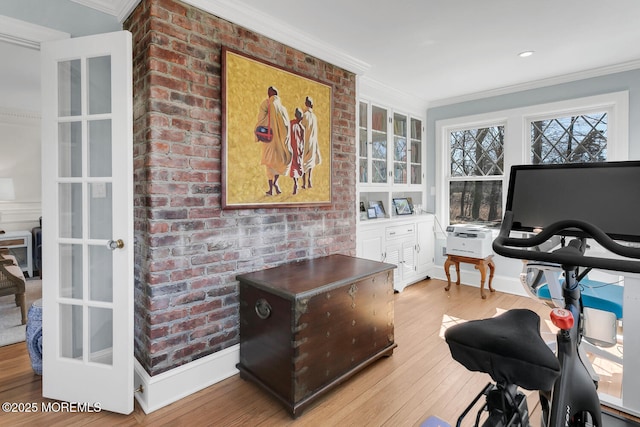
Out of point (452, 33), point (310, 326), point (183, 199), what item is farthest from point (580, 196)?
point (183, 199)

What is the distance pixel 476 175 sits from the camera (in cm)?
435

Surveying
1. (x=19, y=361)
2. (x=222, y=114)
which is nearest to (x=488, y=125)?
(x=222, y=114)

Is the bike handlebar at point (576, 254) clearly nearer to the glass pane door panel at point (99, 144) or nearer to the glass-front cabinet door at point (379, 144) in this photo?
the glass pane door panel at point (99, 144)

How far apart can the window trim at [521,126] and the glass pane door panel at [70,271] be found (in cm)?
410

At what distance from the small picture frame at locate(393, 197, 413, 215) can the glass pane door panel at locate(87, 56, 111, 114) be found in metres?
3.29

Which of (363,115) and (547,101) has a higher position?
(547,101)

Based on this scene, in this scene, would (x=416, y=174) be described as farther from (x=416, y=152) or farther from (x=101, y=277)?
(x=101, y=277)

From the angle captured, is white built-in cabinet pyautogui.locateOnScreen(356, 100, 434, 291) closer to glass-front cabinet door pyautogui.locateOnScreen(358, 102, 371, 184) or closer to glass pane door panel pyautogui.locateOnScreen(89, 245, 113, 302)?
glass-front cabinet door pyautogui.locateOnScreen(358, 102, 371, 184)

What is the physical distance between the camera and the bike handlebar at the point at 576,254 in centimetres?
95

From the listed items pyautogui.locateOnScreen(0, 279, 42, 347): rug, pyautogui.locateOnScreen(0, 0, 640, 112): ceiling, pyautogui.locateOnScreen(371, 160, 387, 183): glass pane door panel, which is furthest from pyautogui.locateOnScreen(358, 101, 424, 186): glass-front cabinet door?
pyautogui.locateOnScreen(0, 279, 42, 347): rug

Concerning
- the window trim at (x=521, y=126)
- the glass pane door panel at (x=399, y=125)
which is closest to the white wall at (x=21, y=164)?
the glass pane door panel at (x=399, y=125)

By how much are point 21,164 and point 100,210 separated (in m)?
Result: 4.69

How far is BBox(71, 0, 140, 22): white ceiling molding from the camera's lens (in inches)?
78.2

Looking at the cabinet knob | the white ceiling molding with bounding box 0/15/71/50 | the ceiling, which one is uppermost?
the ceiling
